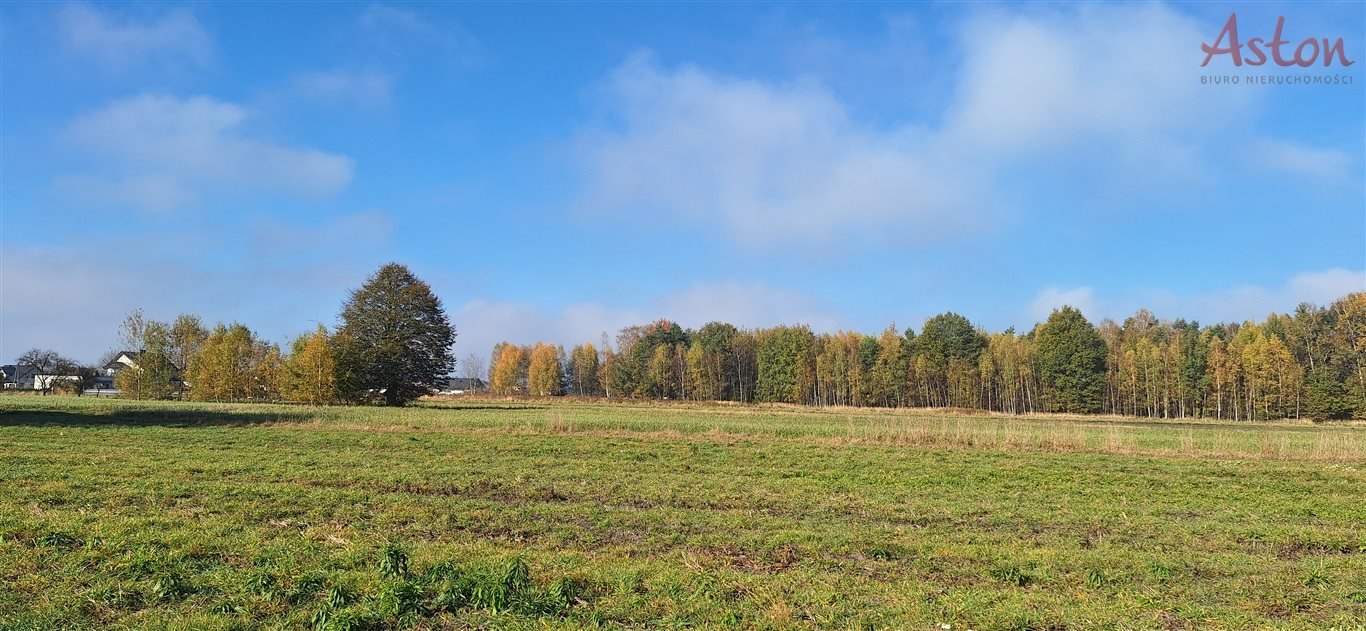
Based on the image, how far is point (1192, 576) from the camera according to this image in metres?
8.39

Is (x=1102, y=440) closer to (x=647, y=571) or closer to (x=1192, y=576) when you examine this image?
(x=1192, y=576)

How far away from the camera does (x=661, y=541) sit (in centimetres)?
1000

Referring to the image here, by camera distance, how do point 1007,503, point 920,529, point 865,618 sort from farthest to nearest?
point 1007,503 → point 920,529 → point 865,618

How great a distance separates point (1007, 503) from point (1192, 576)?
19.2 feet

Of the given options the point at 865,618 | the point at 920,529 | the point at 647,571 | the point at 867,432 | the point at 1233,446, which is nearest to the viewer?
the point at 865,618

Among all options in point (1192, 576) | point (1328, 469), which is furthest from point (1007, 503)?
point (1328, 469)

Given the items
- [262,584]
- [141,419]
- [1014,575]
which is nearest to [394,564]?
[262,584]

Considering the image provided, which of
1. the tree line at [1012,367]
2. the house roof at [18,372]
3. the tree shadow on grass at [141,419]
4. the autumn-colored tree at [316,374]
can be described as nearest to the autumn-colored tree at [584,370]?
the tree line at [1012,367]

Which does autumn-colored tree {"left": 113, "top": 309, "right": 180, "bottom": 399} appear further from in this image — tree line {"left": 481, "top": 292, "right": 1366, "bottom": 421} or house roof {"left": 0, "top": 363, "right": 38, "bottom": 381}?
house roof {"left": 0, "top": 363, "right": 38, "bottom": 381}

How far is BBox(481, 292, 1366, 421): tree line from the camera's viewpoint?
76312 mm

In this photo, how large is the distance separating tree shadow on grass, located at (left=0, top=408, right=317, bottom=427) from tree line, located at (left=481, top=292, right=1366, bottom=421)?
267 feet

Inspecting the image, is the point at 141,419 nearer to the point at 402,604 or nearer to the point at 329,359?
the point at 329,359

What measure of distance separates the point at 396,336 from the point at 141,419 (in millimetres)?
29280

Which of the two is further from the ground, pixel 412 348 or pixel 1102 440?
pixel 412 348
